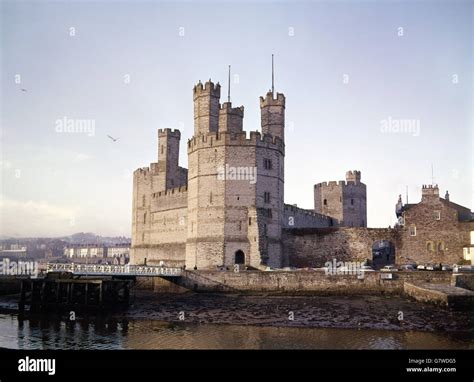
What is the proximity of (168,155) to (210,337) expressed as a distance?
117 ft

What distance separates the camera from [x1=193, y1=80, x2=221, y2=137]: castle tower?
3662 cm

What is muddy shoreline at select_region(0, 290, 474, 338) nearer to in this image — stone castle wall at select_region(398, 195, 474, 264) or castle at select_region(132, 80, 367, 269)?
castle at select_region(132, 80, 367, 269)

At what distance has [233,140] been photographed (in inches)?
1339

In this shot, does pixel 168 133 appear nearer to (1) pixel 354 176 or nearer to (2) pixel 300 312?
(1) pixel 354 176

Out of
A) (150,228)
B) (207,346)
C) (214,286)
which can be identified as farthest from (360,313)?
(150,228)

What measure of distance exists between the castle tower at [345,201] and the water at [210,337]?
129 feet

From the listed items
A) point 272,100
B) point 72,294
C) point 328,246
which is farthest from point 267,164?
point 72,294

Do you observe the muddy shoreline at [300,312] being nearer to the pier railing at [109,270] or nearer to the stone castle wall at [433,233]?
the pier railing at [109,270]

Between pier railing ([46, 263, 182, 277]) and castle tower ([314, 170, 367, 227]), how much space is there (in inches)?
1214

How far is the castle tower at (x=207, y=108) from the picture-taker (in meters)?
36.6

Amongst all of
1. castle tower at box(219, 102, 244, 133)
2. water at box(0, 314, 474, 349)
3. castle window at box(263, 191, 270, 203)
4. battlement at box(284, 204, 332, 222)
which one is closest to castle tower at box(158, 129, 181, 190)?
battlement at box(284, 204, 332, 222)

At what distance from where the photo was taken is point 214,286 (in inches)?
1172

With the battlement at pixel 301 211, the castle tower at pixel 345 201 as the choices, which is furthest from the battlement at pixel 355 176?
the battlement at pixel 301 211
